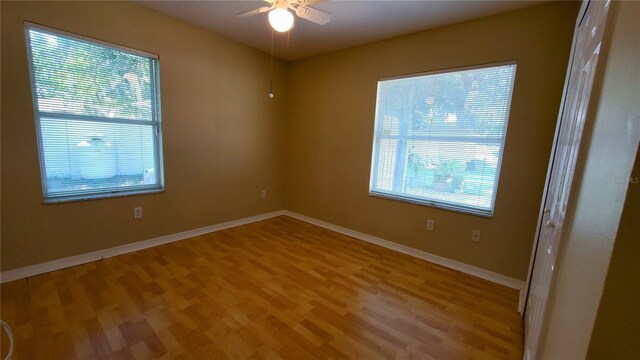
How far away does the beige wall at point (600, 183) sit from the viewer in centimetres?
49

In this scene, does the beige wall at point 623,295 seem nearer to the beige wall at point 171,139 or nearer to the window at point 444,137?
the window at point 444,137

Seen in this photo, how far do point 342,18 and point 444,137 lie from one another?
64.9 inches

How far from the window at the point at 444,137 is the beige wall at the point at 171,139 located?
185 centimetres

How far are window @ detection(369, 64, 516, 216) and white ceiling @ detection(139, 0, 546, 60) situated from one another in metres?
0.51

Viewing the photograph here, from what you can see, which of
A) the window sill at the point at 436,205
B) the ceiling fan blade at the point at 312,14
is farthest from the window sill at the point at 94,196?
the window sill at the point at 436,205

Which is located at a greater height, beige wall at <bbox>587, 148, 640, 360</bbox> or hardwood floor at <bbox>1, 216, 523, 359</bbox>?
beige wall at <bbox>587, 148, 640, 360</bbox>

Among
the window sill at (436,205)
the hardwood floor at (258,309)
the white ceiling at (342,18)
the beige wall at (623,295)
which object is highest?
the white ceiling at (342,18)

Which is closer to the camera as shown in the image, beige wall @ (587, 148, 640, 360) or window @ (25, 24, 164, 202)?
beige wall @ (587, 148, 640, 360)

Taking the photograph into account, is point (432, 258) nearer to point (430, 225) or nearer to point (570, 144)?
point (430, 225)

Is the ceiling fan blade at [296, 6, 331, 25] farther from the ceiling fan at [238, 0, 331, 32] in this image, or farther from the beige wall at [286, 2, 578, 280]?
the beige wall at [286, 2, 578, 280]

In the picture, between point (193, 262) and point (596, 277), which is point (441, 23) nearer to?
point (596, 277)

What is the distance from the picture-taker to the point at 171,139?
2.89 metres

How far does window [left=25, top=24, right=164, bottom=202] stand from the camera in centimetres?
212

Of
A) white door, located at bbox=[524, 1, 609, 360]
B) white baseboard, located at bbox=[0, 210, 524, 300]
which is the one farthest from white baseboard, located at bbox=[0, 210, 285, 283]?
white door, located at bbox=[524, 1, 609, 360]
